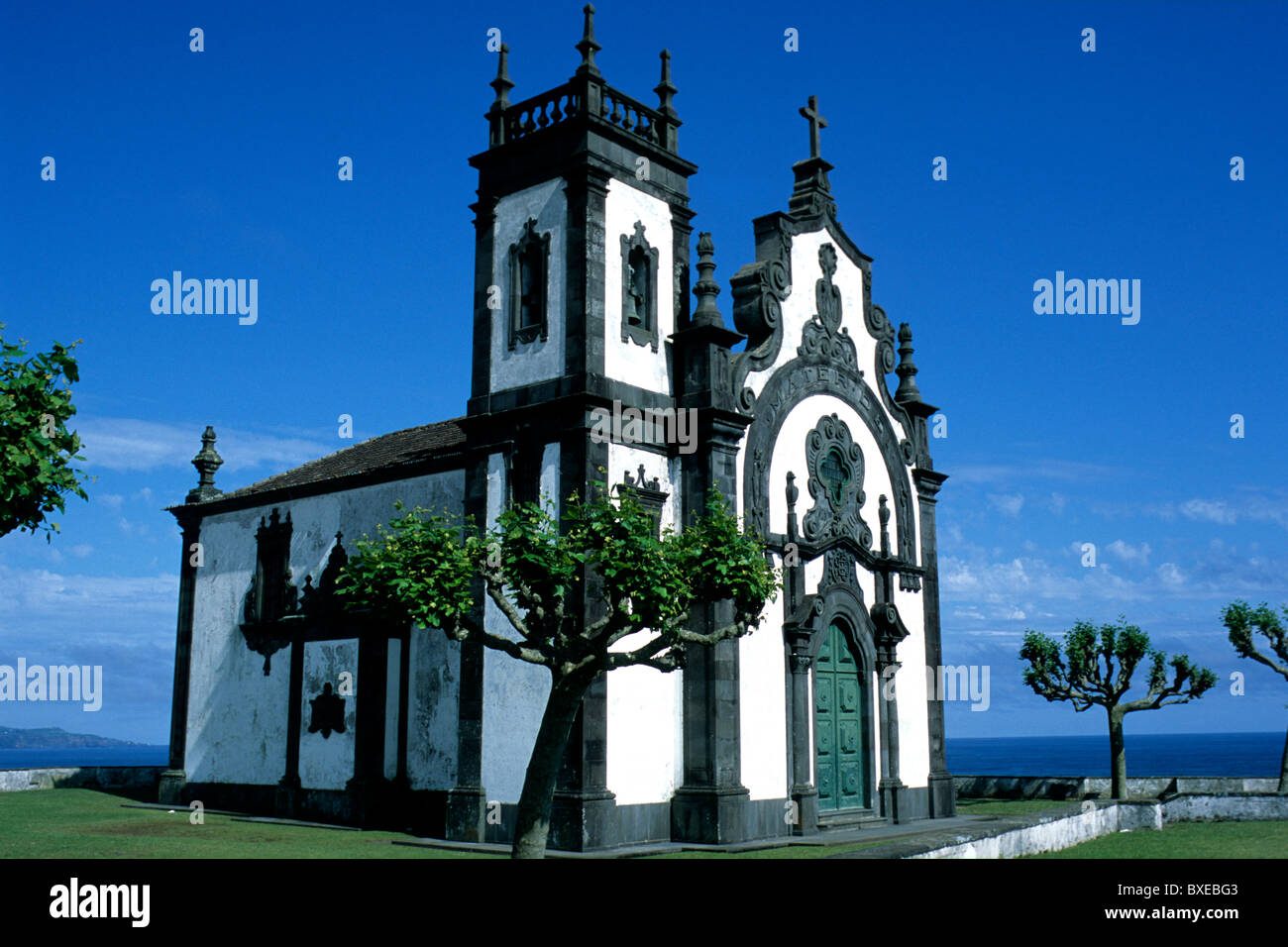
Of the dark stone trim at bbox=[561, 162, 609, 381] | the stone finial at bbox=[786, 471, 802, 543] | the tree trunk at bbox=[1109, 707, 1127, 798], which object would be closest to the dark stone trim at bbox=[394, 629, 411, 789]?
the dark stone trim at bbox=[561, 162, 609, 381]

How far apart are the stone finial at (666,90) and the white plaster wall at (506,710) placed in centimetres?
758

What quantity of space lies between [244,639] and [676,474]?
1288 centimetres

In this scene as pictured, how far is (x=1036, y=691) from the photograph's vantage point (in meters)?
30.4

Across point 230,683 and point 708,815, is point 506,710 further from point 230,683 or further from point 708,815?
point 230,683

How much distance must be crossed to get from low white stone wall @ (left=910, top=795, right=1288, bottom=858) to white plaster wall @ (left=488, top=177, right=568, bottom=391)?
10203 millimetres

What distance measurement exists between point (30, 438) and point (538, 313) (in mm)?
8977

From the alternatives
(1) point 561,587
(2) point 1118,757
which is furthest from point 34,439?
(2) point 1118,757

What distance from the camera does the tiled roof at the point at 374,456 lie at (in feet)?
81.7

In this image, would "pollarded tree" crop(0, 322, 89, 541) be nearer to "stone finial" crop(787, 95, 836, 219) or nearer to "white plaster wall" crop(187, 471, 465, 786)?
"white plaster wall" crop(187, 471, 465, 786)

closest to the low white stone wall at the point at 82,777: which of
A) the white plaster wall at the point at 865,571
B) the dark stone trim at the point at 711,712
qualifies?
the dark stone trim at the point at 711,712

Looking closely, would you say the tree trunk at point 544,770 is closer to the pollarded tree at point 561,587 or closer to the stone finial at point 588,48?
the pollarded tree at point 561,587
